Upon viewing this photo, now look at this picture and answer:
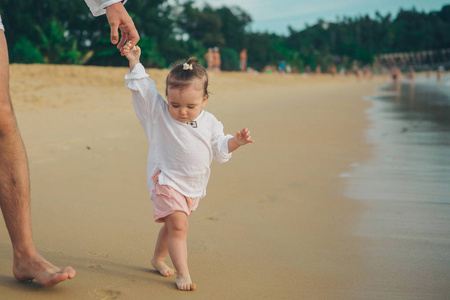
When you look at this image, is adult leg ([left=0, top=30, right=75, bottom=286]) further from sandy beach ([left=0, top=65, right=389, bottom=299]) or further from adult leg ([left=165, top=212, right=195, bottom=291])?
adult leg ([left=165, top=212, right=195, bottom=291])

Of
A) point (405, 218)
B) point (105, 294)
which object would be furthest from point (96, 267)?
point (405, 218)

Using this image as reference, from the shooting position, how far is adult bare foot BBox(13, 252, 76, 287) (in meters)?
A: 2.01

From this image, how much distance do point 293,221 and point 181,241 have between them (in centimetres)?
113

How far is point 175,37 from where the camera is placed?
132ft

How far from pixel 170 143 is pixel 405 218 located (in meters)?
1.80

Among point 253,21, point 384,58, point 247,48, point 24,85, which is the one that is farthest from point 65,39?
point 384,58

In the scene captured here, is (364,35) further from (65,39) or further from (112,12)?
(112,12)

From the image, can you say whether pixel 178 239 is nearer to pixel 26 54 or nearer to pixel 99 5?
pixel 99 5

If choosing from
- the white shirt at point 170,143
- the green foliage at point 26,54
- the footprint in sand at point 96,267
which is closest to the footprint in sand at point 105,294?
the footprint in sand at point 96,267

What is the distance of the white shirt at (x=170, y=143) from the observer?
88.4 inches

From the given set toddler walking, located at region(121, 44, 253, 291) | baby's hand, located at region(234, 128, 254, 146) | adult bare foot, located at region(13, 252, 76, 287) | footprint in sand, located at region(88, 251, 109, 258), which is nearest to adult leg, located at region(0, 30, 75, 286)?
adult bare foot, located at region(13, 252, 76, 287)

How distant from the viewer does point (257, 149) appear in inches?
232

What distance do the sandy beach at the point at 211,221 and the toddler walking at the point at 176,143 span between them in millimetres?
241

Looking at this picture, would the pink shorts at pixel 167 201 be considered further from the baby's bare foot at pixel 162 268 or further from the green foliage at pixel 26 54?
the green foliage at pixel 26 54
